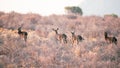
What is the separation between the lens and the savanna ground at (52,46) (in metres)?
21.7

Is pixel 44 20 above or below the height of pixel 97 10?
above

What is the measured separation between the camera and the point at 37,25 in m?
32.1

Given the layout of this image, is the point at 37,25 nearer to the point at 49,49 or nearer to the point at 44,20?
the point at 44,20

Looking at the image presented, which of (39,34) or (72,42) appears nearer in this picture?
(72,42)

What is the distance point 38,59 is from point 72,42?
5164 millimetres

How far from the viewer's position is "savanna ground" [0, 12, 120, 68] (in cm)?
2166

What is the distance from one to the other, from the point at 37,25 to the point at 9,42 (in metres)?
8.44

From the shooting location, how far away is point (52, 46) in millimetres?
25266

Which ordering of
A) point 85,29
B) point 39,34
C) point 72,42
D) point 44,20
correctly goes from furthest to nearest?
point 44,20
point 85,29
point 39,34
point 72,42

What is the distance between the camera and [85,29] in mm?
32031

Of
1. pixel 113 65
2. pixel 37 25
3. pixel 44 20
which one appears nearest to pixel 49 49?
pixel 113 65

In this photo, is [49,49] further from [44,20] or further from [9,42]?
[44,20]

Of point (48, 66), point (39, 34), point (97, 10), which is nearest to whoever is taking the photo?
point (48, 66)

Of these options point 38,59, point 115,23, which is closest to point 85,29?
point 115,23
